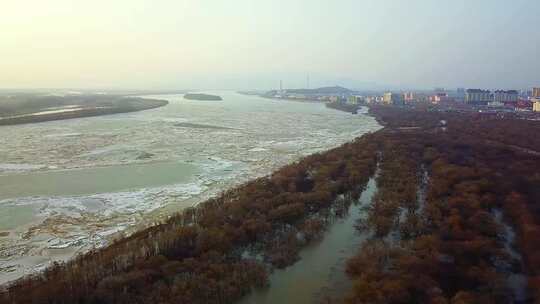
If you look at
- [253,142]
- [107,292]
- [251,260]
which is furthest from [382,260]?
[253,142]

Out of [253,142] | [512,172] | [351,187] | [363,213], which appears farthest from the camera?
[253,142]

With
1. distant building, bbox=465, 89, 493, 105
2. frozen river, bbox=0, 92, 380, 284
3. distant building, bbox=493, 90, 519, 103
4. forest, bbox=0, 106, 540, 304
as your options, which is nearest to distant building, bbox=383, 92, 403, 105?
distant building, bbox=465, 89, 493, 105

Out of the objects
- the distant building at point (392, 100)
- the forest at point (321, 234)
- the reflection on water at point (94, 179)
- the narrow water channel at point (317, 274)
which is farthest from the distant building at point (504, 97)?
the narrow water channel at point (317, 274)

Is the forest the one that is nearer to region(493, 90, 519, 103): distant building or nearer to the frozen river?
the frozen river

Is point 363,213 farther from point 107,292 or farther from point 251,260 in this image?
point 107,292

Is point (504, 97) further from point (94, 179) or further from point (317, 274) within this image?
point (317, 274)

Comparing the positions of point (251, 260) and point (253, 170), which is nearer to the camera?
point (251, 260)
